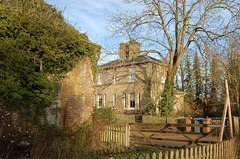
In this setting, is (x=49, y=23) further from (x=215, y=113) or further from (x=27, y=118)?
(x=215, y=113)

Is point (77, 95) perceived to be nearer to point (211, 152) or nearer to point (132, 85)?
point (211, 152)

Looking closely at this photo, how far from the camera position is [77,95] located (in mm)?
10422

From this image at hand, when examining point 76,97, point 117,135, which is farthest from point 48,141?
point 117,135

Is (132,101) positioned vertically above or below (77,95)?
below

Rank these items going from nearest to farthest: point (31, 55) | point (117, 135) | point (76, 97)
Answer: point (31, 55) → point (117, 135) → point (76, 97)

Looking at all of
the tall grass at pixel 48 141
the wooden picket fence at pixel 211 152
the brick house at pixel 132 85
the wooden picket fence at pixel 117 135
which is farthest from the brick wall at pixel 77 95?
the brick house at pixel 132 85

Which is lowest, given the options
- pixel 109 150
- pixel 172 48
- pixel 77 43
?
pixel 109 150

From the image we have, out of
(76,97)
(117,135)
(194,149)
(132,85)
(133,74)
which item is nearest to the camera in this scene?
(194,149)

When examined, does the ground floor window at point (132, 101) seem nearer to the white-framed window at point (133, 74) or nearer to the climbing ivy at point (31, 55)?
the white-framed window at point (133, 74)

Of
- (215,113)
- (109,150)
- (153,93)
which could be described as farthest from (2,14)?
(215,113)

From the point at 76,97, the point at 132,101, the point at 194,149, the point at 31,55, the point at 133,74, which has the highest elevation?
the point at 133,74

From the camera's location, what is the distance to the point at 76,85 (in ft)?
34.2

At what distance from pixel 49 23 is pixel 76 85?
311 centimetres

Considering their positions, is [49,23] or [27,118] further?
[49,23]
